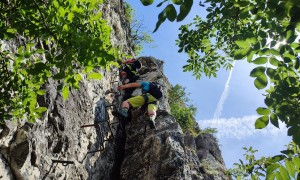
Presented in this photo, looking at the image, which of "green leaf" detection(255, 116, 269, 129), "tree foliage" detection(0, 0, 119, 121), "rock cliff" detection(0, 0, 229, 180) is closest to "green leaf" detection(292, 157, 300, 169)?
"green leaf" detection(255, 116, 269, 129)

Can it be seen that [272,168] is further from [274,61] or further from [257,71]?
[274,61]

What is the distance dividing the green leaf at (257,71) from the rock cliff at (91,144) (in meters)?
4.76

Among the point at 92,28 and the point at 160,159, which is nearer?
the point at 92,28

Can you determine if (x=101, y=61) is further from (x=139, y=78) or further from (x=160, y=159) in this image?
(x=139, y=78)

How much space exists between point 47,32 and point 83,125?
20.6 ft

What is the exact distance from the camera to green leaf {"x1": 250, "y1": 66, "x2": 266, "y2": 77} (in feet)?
9.67

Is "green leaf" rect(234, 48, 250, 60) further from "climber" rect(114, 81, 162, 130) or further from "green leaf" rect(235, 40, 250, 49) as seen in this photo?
"climber" rect(114, 81, 162, 130)

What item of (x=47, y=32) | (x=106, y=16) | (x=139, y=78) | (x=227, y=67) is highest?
(x=106, y=16)

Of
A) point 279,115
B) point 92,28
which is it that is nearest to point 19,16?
point 92,28

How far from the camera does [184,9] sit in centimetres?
240

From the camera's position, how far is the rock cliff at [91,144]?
624cm

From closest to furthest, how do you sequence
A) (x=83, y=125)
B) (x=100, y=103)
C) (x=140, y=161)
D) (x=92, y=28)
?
(x=92, y=28), (x=83, y=125), (x=140, y=161), (x=100, y=103)

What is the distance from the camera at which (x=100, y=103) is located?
1221 centimetres

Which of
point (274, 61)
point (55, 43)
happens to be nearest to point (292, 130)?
point (274, 61)
